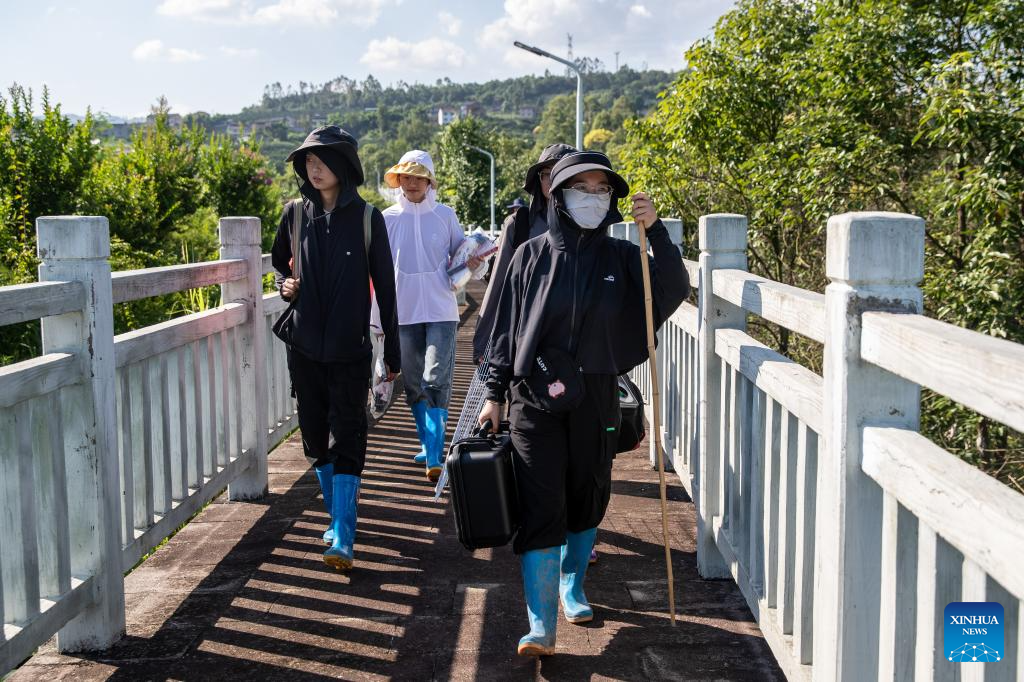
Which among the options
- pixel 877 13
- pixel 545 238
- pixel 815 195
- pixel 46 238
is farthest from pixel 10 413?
pixel 877 13

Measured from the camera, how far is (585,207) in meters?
3.99

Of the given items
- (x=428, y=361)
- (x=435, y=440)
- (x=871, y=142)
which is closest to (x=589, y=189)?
(x=428, y=361)

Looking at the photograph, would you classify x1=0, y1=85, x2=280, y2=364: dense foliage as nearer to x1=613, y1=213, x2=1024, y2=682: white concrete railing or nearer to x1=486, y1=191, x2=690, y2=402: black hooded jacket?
x1=486, y1=191, x2=690, y2=402: black hooded jacket

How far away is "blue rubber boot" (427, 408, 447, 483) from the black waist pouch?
275 cm

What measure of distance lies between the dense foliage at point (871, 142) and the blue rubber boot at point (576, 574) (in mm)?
4589

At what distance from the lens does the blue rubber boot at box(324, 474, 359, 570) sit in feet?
16.1

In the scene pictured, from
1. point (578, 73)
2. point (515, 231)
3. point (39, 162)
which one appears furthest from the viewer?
point (578, 73)

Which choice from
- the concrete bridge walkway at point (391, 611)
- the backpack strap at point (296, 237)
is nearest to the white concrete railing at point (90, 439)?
the concrete bridge walkway at point (391, 611)

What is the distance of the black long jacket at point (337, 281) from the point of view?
514 cm

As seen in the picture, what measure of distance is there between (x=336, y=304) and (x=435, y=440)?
1784 mm

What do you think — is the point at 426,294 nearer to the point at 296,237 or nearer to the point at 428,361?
the point at 428,361

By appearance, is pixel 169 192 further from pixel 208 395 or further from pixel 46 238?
pixel 46 238

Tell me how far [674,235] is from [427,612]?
2931 millimetres

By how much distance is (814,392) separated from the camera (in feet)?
9.61
